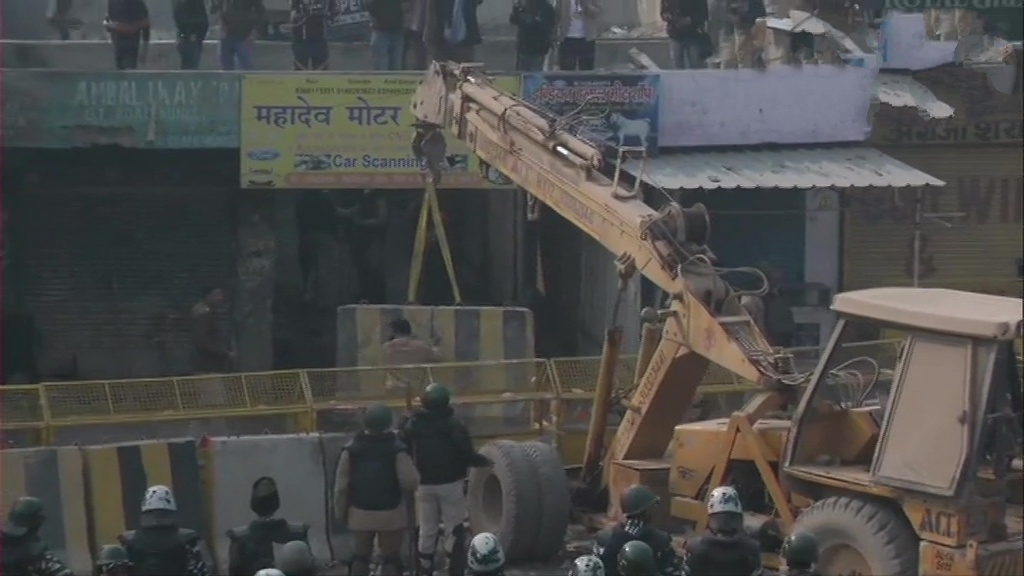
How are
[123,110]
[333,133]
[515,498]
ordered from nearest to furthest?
[515,498], [123,110], [333,133]

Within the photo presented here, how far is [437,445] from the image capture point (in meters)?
12.8

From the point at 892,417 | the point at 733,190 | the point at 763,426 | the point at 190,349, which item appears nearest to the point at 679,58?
the point at 733,190

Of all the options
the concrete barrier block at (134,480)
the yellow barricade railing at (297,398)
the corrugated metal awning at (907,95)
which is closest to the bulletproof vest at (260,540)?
the concrete barrier block at (134,480)

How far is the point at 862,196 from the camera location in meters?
21.2

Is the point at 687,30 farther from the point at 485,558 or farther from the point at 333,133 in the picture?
the point at 485,558

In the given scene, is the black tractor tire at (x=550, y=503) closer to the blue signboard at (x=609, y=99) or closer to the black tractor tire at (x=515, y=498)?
the black tractor tire at (x=515, y=498)

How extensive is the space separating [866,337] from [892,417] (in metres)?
3.29

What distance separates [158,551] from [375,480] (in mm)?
2857

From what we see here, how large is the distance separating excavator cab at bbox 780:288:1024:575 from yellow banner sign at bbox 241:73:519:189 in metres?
8.75

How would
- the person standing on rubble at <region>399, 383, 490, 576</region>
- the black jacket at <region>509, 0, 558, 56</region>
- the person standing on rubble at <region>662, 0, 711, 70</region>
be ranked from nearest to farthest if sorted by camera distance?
1. the person standing on rubble at <region>399, 383, 490, 576</region>
2. the black jacket at <region>509, 0, 558, 56</region>
3. the person standing on rubble at <region>662, 0, 711, 70</region>

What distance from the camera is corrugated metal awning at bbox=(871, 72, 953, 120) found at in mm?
20422

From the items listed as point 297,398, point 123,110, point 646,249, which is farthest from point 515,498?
point 123,110

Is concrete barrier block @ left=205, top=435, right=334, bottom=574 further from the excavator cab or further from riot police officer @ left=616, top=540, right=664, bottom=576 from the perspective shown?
riot police officer @ left=616, top=540, right=664, bottom=576

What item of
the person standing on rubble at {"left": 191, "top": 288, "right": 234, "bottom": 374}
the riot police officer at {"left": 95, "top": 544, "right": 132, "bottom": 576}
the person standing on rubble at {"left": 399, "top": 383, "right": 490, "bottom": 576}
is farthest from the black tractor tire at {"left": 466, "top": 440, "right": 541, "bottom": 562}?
the person standing on rubble at {"left": 191, "top": 288, "right": 234, "bottom": 374}
